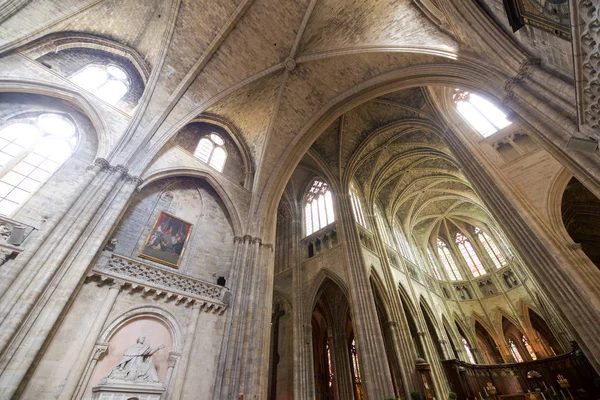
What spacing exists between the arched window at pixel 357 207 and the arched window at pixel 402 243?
4.24 m

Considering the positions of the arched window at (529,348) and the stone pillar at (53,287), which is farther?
the arched window at (529,348)

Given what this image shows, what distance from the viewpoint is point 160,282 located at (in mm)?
6961

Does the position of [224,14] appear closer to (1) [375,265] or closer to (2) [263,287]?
(2) [263,287]

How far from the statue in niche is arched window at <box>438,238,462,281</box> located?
21.1m

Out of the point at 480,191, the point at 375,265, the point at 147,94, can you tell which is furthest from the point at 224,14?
the point at 375,265

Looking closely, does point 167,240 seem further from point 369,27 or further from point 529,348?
point 529,348

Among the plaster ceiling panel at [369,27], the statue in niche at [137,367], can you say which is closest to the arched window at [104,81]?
the plaster ceiling panel at [369,27]

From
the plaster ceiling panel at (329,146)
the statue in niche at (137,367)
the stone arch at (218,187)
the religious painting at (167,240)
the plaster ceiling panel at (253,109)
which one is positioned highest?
the plaster ceiling panel at (329,146)

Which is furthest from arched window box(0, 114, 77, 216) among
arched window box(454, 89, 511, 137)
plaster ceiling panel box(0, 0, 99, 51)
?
arched window box(454, 89, 511, 137)

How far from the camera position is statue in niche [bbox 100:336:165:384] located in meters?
5.45

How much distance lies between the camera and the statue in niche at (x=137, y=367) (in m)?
5.45

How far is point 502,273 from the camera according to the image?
17.9m

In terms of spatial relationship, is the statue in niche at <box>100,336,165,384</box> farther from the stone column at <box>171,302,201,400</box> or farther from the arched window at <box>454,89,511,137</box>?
the arched window at <box>454,89,511,137</box>

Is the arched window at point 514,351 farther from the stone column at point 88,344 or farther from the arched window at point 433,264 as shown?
the stone column at point 88,344
